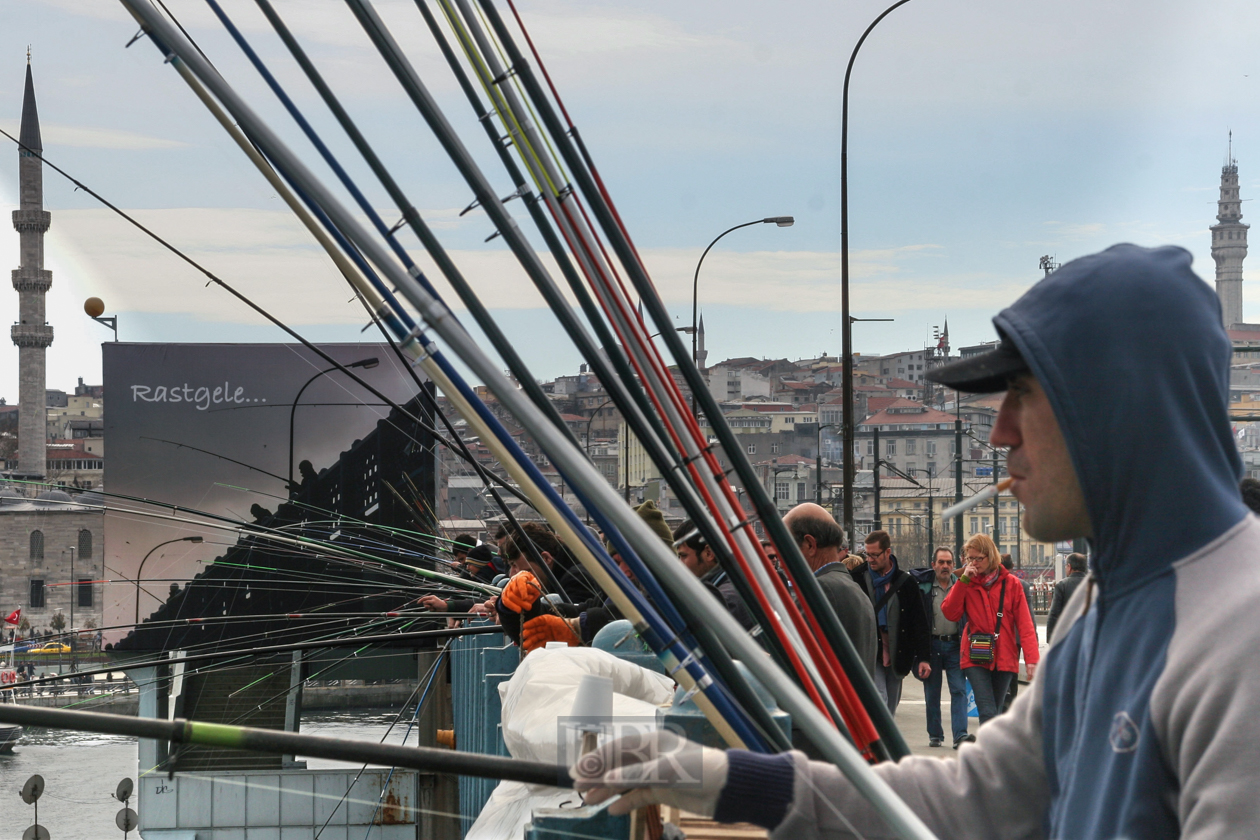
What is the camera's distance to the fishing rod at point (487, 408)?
4.79 ft

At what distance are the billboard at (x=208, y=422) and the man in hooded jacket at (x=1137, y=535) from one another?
2460 centimetres

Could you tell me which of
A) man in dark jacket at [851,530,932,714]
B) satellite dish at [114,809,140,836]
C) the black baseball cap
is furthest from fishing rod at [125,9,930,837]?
man in dark jacket at [851,530,932,714]

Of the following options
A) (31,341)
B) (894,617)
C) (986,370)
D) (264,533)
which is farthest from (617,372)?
(31,341)

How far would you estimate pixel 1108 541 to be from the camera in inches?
54.0

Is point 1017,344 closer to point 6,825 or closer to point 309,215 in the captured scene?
point 309,215

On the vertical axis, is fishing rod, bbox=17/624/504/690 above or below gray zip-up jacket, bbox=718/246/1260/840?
below

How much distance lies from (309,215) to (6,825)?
1428 inches

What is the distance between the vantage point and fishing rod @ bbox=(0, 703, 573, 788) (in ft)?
5.41

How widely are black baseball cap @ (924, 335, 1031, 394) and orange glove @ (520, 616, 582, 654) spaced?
9.80 ft

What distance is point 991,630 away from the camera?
823 cm

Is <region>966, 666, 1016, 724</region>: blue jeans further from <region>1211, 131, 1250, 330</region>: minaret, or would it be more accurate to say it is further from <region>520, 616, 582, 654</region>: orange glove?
<region>1211, 131, 1250, 330</region>: minaret

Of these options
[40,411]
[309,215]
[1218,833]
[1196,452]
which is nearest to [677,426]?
[309,215]

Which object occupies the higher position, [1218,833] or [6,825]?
[1218,833]

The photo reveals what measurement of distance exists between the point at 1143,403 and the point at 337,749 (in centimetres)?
111
